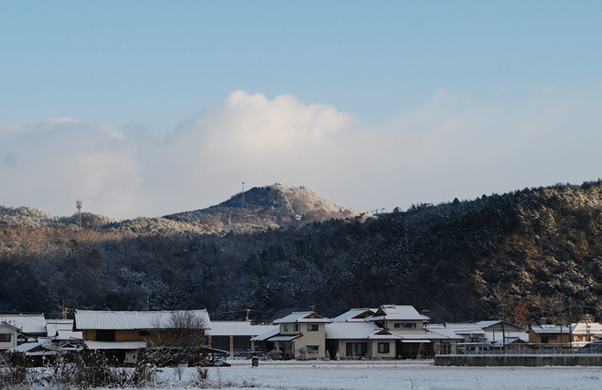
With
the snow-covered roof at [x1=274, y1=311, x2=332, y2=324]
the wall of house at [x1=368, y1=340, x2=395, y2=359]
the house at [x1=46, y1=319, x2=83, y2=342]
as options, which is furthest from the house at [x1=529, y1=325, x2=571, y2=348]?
the house at [x1=46, y1=319, x2=83, y2=342]

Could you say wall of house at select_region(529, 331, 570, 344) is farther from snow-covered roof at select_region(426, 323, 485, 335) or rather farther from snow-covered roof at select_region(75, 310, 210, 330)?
snow-covered roof at select_region(75, 310, 210, 330)

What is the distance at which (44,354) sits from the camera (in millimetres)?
56125

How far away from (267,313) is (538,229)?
39.3 metres

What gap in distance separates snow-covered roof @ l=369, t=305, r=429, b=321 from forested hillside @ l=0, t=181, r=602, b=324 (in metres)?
17.6

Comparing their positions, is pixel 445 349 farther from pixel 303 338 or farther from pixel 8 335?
pixel 8 335

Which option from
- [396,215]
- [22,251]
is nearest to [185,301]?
[22,251]

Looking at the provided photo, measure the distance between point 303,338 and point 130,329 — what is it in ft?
47.3

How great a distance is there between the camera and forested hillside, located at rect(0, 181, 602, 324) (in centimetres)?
9344

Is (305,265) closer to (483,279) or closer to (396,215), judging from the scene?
(396,215)

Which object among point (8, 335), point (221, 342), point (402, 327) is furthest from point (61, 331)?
point (402, 327)

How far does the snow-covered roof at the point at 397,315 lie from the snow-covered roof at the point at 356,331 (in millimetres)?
1134

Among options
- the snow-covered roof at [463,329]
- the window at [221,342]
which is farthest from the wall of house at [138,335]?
the snow-covered roof at [463,329]

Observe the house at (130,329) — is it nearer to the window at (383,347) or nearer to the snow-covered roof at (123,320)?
the snow-covered roof at (123,320)

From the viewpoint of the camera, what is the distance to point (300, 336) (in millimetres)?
65375
